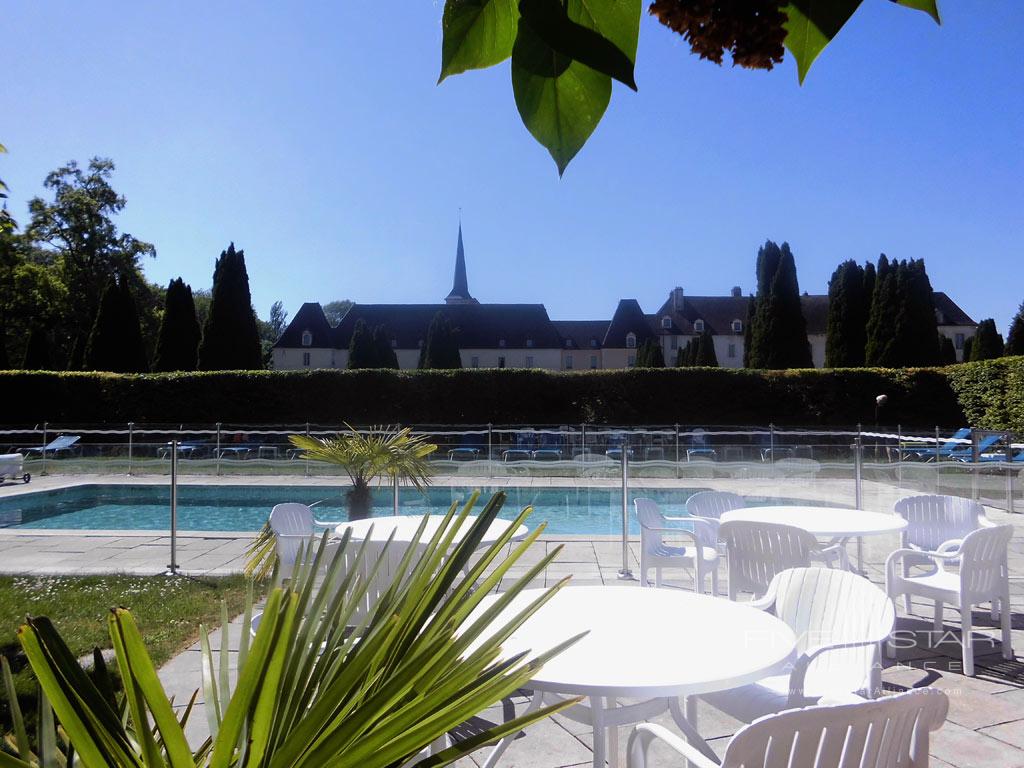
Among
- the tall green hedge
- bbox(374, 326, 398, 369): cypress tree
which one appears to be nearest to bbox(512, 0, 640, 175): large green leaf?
the tall green hedge

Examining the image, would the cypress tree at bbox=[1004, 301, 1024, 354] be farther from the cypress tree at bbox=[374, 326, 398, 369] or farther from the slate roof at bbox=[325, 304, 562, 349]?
the cypress tree at bbox=[374, 326, 398, 369]

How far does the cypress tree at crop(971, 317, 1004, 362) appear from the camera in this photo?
42.0 meters

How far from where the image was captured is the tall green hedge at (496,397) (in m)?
21.7

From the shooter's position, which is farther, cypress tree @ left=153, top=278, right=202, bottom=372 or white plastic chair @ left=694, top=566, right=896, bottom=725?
cypress tree @ left=153, top=278, right=202, bottom=372

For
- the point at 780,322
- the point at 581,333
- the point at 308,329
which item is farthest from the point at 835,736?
the point at 581,333

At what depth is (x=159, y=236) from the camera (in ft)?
122

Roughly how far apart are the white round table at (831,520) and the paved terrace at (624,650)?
73cm

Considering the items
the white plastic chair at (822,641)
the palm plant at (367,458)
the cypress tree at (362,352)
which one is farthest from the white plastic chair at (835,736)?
the cypress tree at (362,352)

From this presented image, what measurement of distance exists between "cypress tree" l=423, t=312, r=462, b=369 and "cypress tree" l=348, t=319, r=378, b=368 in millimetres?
2668

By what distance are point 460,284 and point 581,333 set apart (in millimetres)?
14552

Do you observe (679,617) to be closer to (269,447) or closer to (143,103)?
(143,103)

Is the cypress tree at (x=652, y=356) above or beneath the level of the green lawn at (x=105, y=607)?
above

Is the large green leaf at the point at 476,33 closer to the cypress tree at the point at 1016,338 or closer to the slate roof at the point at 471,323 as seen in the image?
the cypress tree at the point at 1016,338

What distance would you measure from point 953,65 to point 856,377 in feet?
77.6
